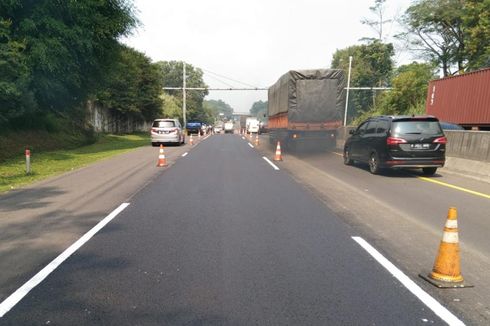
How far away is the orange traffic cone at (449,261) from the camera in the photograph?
4.39 metres

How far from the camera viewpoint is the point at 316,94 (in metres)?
21.4

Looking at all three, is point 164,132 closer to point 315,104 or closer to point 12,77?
point 12,77

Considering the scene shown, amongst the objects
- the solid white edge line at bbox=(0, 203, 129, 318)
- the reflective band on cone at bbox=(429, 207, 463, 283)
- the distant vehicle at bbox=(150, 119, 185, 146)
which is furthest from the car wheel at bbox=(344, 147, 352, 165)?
the distant vehicle at bbox=(150, 119, 185, 146)

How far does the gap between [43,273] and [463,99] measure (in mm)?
23876

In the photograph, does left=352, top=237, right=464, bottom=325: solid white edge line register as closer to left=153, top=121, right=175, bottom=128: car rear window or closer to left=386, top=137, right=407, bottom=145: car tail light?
left=386, top=137, right=407, bottom=145: car tail light

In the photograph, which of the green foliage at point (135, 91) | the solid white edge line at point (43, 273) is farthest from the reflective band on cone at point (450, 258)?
the green foliage at point (135, 91)

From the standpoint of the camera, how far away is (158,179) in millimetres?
12180

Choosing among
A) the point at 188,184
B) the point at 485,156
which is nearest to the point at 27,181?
the point at 188,184

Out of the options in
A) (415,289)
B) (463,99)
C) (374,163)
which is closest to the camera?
(415,289)

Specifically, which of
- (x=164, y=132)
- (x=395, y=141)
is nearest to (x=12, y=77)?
(x=164, y=132)

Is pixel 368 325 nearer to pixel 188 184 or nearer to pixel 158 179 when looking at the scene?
pixel 188 184

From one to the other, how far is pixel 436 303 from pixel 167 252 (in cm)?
320

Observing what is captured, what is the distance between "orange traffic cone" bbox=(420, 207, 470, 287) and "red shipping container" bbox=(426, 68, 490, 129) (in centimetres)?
1933

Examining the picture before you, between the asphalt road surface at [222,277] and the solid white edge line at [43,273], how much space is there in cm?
8
